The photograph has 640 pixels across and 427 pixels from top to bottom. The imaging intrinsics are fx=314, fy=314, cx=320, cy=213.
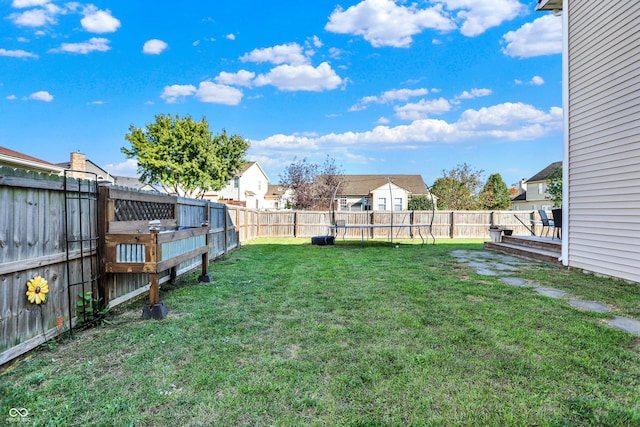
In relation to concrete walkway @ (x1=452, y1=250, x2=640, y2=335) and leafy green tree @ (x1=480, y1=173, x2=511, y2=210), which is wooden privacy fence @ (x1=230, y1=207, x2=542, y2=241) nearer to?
leafy green tree @ (x1=480, y1=173, x2=511, y2=210)

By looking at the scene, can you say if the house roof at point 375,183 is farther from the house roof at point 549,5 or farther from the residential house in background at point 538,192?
the house roof at point 549,5

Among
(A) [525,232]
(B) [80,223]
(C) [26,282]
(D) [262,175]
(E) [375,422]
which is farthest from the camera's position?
(D) [262,175]

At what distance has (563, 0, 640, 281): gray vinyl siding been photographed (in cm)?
467

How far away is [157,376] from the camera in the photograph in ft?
6.81

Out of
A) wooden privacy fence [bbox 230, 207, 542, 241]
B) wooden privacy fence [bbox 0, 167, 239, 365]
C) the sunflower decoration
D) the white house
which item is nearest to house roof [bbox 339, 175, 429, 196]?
wooden privacy fence [bbox 230, 207, 542, 241]

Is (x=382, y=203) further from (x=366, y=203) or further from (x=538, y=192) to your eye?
(x=538, y=192)

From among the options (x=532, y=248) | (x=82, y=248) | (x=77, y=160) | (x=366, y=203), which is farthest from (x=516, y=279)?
(x=366, y=203)

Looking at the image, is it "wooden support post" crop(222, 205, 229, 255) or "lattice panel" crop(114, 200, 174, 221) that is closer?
"lattice panel" crop(114, 200, 174, 221)

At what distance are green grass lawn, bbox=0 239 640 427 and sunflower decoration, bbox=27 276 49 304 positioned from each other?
416 millimetres

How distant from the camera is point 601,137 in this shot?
5309mm

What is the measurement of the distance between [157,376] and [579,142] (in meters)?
7.42

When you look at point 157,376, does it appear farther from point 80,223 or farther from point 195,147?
point 195,147

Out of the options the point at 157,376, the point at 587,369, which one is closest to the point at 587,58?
the point at 587,369

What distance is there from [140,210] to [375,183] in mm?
25259
